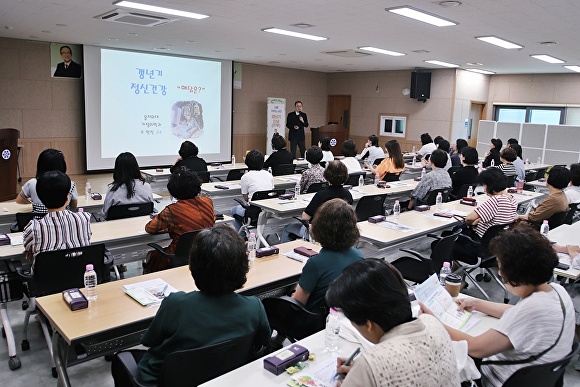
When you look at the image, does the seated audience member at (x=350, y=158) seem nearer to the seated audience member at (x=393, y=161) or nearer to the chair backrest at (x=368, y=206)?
the seated audience member at (x=393, y=161)

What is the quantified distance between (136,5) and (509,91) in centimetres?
1189

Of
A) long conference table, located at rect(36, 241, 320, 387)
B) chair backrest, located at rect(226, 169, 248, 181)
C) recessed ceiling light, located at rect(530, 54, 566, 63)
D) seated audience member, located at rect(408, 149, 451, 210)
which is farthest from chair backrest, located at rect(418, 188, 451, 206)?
recessed ceiling light, located at rect(530, 54, 566, 63)

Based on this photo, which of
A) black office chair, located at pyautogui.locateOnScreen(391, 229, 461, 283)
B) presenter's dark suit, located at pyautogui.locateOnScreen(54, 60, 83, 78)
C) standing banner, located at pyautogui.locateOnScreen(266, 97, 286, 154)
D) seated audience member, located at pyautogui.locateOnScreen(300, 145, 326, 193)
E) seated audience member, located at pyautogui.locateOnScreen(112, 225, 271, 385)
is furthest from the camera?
standing banner, located at pyautogui.locateOnScreen(266, 97, 286, 154)

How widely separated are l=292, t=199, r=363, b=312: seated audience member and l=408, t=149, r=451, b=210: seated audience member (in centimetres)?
389

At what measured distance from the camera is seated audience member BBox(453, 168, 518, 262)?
455 centimetres

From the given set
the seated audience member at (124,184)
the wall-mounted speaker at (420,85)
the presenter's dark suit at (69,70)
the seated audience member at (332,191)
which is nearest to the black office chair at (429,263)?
the seated audience member at (332,191)

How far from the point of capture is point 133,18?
7.00 meters

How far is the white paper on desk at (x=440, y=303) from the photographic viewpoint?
249 centimetres

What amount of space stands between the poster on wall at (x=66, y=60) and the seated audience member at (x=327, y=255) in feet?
32.8

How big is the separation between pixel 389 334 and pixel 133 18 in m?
6.83

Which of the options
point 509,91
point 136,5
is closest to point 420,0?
point 136,5

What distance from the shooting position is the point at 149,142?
12.1m

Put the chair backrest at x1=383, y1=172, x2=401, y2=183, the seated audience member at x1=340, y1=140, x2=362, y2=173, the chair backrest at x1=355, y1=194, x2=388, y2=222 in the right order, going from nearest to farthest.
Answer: the chair backrest at x1=355, y1=194, x2=388, y2=222
the chair backrest at x1=383, y1=172, x2=401, y2=183
the seated audience member at x1=340, y1=140, x2=362, y2=173

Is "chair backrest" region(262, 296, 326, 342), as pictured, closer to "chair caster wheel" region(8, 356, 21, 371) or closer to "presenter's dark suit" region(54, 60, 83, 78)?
"chair caster wheel" region(8, 356, 21, 371)
